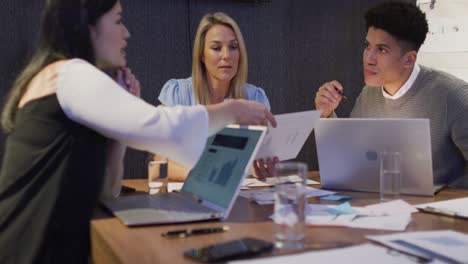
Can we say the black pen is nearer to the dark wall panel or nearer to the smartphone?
the smartphone

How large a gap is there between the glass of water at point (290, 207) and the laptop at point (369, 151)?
495 millimetres

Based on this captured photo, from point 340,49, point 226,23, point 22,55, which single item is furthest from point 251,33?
point 22,55

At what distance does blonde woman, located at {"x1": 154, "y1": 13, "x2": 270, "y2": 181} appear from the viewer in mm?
2426

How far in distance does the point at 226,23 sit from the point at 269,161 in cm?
104

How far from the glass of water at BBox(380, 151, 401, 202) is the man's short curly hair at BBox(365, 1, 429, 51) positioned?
2.29 feet

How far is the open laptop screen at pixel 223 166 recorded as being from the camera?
117 centimetres

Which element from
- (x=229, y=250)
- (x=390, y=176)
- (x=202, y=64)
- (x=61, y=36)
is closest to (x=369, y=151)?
(x=390, y=176)

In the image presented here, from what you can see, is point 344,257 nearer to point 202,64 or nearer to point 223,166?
point 223,166

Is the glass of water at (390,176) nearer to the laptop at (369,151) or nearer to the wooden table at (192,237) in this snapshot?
the laptop at (369,151)

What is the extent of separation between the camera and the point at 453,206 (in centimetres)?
130

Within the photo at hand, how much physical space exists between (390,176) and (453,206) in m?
0.21

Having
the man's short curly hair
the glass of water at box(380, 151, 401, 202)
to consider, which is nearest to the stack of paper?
the glass of water at box(380, 151, 401, 202)

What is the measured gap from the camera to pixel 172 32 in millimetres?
2713

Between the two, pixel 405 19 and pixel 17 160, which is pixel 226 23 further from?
pixel 17 160
